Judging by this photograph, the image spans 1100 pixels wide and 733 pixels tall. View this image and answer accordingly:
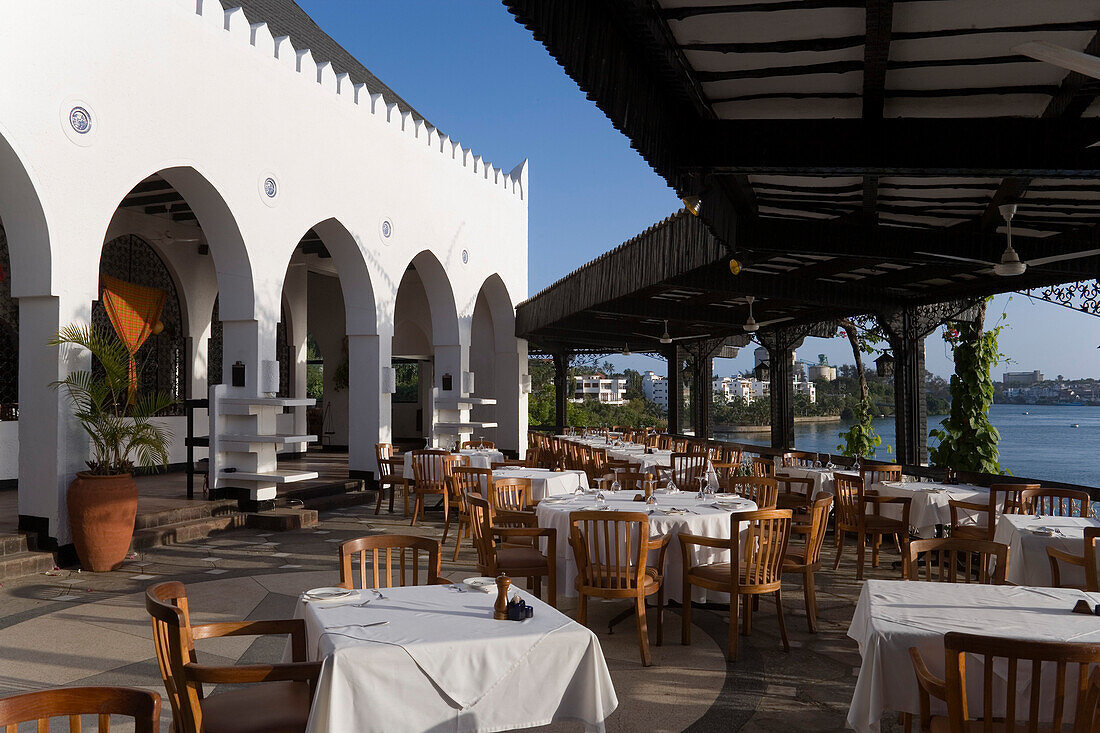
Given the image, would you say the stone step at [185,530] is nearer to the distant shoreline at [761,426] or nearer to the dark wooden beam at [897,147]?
the dark wooden beam at [897,147]

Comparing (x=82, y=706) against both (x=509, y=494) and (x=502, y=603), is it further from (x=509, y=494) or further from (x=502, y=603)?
(x=509, y=494)

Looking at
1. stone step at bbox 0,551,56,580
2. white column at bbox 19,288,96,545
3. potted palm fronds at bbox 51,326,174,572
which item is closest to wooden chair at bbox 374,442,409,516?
potted palm fronds at bbox 51,326,174,572

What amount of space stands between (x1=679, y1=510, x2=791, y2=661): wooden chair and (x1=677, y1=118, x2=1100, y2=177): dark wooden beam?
6.70ft

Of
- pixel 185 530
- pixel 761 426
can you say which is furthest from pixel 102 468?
pixel 761 426

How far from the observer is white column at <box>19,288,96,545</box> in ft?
23.7

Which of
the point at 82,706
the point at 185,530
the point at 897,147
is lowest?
the point at 185,530

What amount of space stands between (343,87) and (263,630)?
10347 mm

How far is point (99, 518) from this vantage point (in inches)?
276

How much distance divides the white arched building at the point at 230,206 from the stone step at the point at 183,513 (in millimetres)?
1184

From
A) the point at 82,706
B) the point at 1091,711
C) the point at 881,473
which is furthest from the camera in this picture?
the point at 881,473

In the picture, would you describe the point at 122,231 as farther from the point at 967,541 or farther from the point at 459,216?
the point at 967,541

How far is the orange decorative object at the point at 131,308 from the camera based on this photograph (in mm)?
10609

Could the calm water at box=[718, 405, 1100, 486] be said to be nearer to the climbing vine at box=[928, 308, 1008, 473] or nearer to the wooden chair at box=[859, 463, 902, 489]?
the climbing vine at box=[928, 308, 1008, 473]

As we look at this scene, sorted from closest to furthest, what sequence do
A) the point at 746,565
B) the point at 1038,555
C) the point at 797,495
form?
the point at 746,565, the point at 1038,555, the point at 797,495
